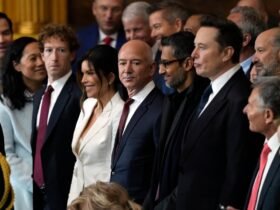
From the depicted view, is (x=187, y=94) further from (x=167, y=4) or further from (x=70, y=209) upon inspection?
(x=70, y=209)

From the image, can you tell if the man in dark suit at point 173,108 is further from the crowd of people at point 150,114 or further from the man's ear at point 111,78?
the man's ear at point 111,78

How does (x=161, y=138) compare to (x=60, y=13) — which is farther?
(x=60, y=13)

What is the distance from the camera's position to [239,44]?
660 cm

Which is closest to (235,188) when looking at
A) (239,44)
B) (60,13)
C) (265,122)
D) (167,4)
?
(265,122)

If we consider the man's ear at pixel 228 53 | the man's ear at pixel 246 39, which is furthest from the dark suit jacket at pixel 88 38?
the man's ear at pixel 228 53

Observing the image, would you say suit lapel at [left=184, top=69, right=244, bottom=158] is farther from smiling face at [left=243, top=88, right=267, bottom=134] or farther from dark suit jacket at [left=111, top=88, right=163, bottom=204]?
dark suit jacket at [left=111, top=88, right=163, bottom=204]

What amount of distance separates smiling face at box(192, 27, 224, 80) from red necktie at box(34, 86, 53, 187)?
5.47 feet

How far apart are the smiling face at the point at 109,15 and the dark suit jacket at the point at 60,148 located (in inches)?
57.2

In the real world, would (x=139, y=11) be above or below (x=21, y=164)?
above

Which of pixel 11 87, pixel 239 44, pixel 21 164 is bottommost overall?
pixel 21 164

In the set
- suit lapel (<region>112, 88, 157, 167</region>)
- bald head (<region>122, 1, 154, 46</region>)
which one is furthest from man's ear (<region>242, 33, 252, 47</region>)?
bald head (<region>122, 1, 154, 46</region>)

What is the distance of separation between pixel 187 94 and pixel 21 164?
172 cm

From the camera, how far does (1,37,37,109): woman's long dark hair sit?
8.10 meters

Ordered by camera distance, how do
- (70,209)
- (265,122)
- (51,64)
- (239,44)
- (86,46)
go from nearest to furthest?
1. (70,209)
2. (265,122)
3. (239,44)
4. (51,64)
5. (86,46)
